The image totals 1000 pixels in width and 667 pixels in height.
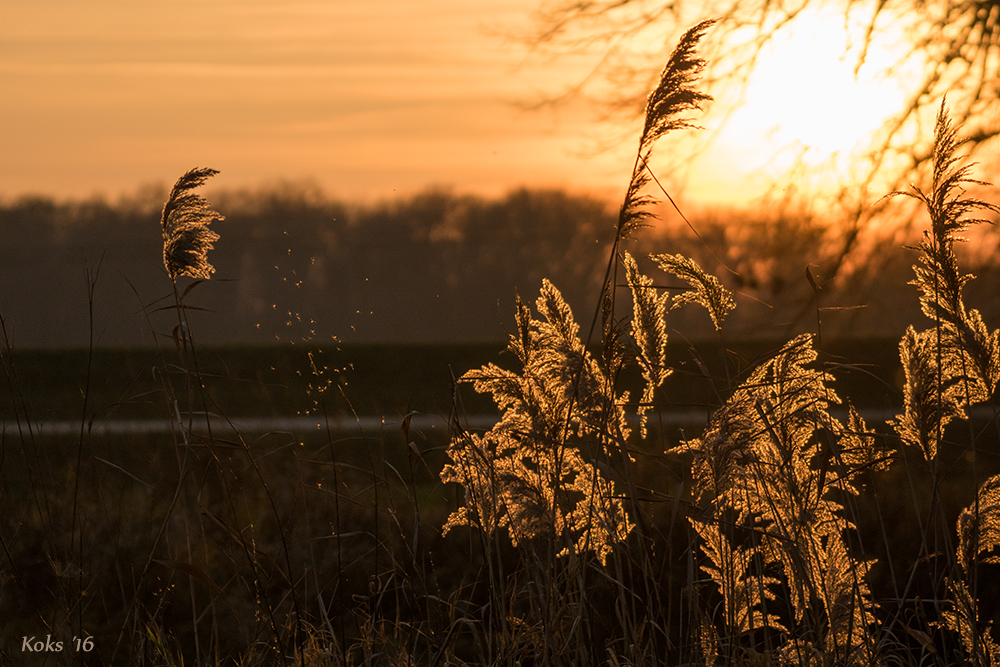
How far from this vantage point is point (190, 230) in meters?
2.24

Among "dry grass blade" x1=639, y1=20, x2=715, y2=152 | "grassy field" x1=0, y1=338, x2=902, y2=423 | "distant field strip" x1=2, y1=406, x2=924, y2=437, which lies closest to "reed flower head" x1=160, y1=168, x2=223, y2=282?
"distant field strip" x1=2, y1=406, x2=924, y2=437

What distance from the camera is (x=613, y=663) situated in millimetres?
2023

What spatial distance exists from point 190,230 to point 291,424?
2.06 m

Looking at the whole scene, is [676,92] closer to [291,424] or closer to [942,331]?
[942,331]

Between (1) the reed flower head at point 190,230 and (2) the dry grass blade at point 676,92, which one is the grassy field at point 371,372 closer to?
(1) the reed flower head at point 190,230

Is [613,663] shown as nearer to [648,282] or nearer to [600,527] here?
[600,527]

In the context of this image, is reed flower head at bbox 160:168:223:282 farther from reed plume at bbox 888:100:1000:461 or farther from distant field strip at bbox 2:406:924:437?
reed plume at bbox 888:100:1000:461

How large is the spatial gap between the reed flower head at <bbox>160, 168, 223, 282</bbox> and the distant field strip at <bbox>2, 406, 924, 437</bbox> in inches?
16.5

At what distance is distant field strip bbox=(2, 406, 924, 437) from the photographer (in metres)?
2.48

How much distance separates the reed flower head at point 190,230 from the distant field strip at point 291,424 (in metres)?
0.42

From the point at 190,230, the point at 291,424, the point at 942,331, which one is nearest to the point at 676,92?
the point at 942,331

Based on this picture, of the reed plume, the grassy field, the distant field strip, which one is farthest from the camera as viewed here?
the grassy field

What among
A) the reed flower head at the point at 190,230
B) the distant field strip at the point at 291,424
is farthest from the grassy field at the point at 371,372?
the reed flower head at the point at 190,230

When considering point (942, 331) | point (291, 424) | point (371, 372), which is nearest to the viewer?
point (942, 331)
